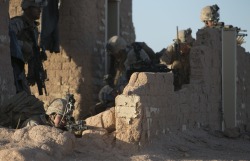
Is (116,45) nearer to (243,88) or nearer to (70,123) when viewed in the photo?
(243,88)

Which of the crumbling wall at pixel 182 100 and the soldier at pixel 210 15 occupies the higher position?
the soldier at pixel 210 15

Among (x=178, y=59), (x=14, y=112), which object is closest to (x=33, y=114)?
(x=14, y=112)

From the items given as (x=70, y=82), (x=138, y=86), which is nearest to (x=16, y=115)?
(x=138, y=86)

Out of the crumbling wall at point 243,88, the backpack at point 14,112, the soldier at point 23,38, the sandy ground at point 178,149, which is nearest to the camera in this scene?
the sandy ground at point 178,149

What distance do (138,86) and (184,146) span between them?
54.1 inches

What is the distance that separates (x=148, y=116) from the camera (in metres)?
6.78

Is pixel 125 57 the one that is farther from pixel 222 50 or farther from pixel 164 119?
pixel 164 119

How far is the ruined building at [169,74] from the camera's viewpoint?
913 cm

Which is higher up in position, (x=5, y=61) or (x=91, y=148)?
(x=5, y=61)

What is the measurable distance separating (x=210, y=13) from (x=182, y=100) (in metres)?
3.51

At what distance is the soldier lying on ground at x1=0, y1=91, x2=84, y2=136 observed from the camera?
645 centimetres

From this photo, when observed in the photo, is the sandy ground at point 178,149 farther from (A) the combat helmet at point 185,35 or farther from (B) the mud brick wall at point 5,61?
(A) the combat helmet at point 185,35

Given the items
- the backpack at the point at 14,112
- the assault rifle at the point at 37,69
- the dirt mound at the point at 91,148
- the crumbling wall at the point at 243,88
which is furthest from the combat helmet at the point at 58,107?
the crumbling wall at the point at 243,88

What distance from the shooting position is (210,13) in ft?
38.0
